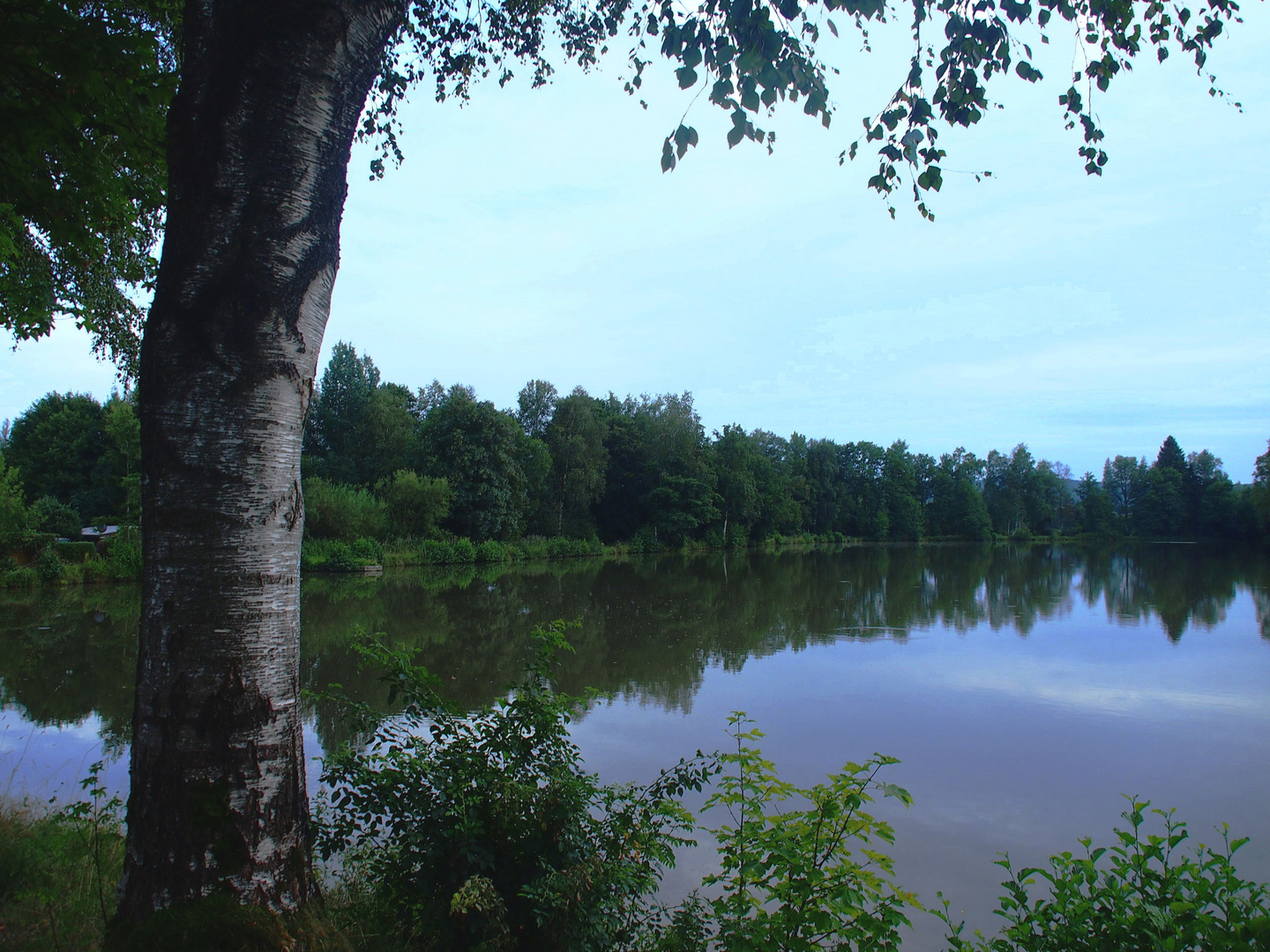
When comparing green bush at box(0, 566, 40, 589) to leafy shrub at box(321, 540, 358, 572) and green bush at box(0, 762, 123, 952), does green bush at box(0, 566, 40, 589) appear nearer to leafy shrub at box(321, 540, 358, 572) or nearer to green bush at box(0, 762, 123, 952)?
leafy shrub at box(321, 540, 358, 572)

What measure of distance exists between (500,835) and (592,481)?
37629mm

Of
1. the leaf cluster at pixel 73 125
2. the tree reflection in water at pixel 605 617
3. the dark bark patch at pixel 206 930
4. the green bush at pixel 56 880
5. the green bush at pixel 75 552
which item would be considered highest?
the leaf cluster at pixel 73 125

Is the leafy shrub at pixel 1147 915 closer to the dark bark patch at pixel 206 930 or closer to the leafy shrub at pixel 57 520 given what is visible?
the dark bark patch at pixel 206 930

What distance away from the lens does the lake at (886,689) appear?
194 inches

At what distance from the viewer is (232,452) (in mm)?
1912

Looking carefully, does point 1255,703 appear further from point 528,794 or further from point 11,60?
point 11,60

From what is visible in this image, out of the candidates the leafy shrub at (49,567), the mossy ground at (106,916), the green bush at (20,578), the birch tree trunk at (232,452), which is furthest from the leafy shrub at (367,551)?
the birch tree trunk at (232,452)

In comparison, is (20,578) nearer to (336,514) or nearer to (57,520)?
(336,514)

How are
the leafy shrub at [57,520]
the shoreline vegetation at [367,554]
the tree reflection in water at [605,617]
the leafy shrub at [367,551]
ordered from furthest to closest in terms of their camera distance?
the leafy shrub at [57,520], the leafy shrub at [367,551], the shoreline vegetation at [367,554], the tree reflection in water at [605,617]

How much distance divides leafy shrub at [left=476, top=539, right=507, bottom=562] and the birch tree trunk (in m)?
28.6

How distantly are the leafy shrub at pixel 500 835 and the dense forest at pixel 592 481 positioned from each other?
69.3 feet

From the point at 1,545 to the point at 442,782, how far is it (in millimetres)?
21061

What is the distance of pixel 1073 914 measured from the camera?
2088mm

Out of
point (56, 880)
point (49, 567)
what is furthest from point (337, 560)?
point (56, 880)
